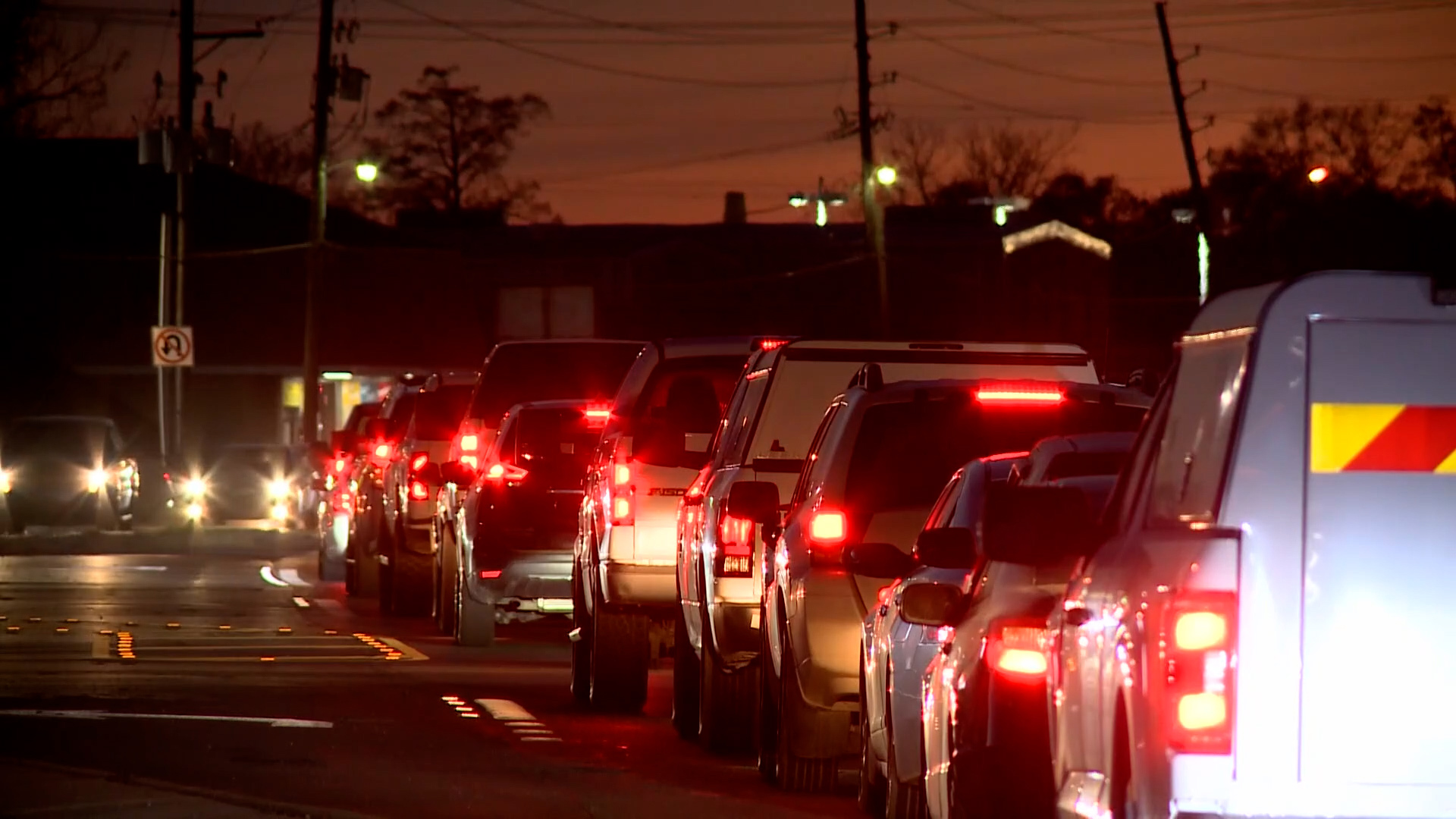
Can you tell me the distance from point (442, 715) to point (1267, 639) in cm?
972

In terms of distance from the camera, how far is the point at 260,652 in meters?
19.6

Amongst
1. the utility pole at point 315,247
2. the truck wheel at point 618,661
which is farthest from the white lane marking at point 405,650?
the utility pole at point 315,247

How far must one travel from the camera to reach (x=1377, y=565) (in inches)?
239

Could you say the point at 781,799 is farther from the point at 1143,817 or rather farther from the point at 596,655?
the point at 1143,817

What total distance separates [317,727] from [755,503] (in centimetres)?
322

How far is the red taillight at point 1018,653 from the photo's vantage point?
8.26m

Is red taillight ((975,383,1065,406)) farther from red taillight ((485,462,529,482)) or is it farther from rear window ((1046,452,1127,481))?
red taillight ((485,462,529,482))

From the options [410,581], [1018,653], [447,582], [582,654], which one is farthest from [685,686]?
[410,581]

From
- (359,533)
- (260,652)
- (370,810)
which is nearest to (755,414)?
(370,810)

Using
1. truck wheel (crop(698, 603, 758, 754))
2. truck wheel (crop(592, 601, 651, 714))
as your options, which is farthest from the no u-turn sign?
truck wheel (crop(698, 603, 758, 754))

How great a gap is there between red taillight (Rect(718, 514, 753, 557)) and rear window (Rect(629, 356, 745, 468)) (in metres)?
2.52

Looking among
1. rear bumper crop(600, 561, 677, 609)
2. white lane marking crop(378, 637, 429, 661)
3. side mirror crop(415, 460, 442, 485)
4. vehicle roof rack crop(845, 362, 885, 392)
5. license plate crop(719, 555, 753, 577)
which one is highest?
vehicle roof rack crop(845, 362, 885, 392)

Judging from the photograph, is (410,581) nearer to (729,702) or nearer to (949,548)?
(729,702)

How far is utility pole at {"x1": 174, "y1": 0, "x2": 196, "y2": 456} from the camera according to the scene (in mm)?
45188
